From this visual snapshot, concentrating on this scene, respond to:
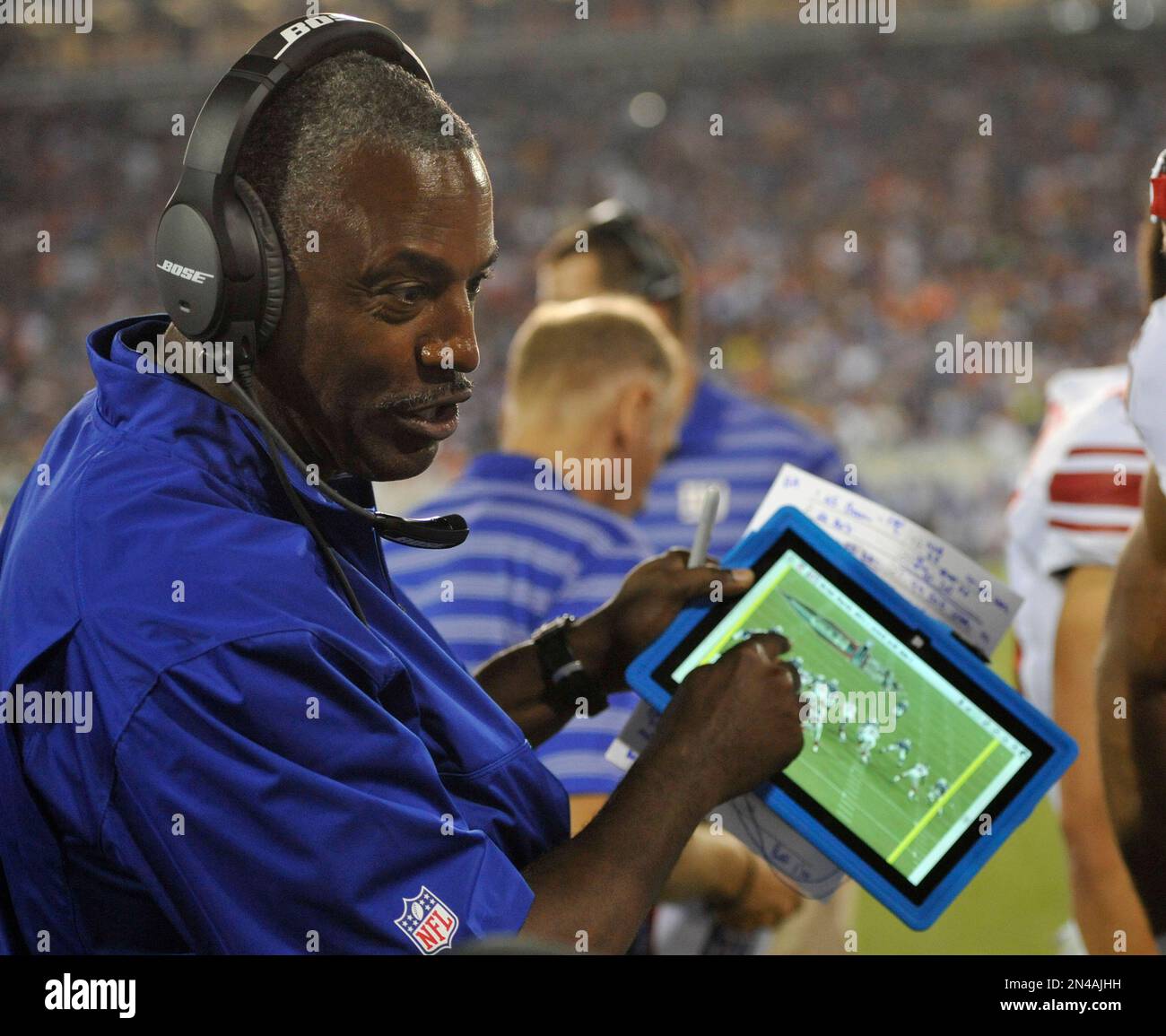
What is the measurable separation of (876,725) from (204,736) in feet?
2.00

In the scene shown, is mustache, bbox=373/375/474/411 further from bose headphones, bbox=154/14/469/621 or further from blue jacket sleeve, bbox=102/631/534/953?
blue jacket sleeve, bbox=102/631/534/953

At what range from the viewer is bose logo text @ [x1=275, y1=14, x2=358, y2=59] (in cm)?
101

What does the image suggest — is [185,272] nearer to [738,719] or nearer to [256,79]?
[256,79]

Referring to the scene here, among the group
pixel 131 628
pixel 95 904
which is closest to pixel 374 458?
pixel 131 628

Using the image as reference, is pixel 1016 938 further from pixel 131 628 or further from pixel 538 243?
pixel 538 243

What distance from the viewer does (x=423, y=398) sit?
3.38ft

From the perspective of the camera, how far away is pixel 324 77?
1.00 metres

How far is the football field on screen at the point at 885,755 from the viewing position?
117 cm

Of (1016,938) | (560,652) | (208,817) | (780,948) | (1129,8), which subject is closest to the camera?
(208,817)
